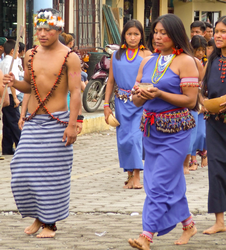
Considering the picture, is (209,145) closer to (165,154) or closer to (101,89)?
(165,154)

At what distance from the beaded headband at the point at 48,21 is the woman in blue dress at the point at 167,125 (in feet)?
2.91

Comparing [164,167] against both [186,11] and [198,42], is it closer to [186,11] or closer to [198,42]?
[198,42]

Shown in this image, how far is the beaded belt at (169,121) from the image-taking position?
4406 mm

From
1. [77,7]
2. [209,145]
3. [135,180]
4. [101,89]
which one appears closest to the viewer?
[209,145]

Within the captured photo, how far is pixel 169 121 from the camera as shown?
441 cm

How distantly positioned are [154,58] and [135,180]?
2.63 metres

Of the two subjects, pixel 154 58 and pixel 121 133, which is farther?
pixel 121 133

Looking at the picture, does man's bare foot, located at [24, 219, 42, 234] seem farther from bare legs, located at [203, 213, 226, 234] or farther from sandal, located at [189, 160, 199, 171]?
sandal, located at [189, 160, 199, 171]

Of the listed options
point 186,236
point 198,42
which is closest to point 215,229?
point 186,236

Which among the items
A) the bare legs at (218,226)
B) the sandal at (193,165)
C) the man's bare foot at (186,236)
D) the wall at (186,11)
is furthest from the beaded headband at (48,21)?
the wall at (186,11)

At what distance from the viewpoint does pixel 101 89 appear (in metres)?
12.9

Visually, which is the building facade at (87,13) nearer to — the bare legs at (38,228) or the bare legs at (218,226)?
the bare legs at (38,228)

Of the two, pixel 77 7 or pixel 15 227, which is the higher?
pixel 77 7

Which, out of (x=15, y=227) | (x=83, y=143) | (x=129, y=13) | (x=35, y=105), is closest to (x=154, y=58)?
(x=35, y=105)
